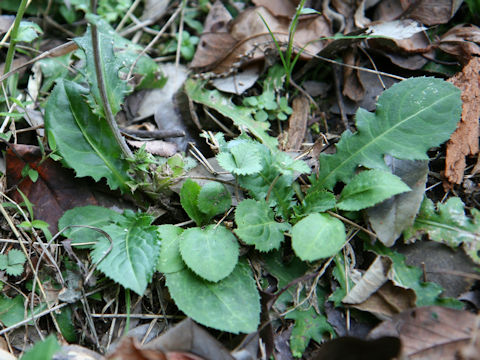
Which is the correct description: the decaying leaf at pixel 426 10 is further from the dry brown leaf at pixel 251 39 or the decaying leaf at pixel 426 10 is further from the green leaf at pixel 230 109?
the green leaf at pixel 230 109

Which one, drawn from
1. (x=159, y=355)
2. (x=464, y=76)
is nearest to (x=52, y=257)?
(x=159, y=355)

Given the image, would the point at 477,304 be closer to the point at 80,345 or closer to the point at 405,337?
the point at 405,337

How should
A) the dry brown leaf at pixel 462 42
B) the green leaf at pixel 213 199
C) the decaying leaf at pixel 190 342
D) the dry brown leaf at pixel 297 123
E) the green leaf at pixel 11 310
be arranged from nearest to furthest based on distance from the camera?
the decaying leaf at pixel 190 342, the green leaf at pixel 11 310, the green leaf at pixel 213 199, the dry brown leaf at pixel 462 42, the dry brown leaf at pixel 297 123

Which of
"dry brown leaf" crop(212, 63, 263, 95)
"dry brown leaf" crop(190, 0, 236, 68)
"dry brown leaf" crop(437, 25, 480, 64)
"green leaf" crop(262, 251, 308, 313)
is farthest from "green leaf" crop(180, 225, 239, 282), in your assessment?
"dry brown leaf" crop(437, 25, 480, 64)

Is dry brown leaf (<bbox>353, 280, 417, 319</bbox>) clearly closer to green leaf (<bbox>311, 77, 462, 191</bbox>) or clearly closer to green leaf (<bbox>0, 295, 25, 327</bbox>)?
green leaf (<bbox>311, 77, 462, 191</bbox>)

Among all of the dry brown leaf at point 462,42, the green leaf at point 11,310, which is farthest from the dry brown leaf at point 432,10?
the green leaf at point 11,310
